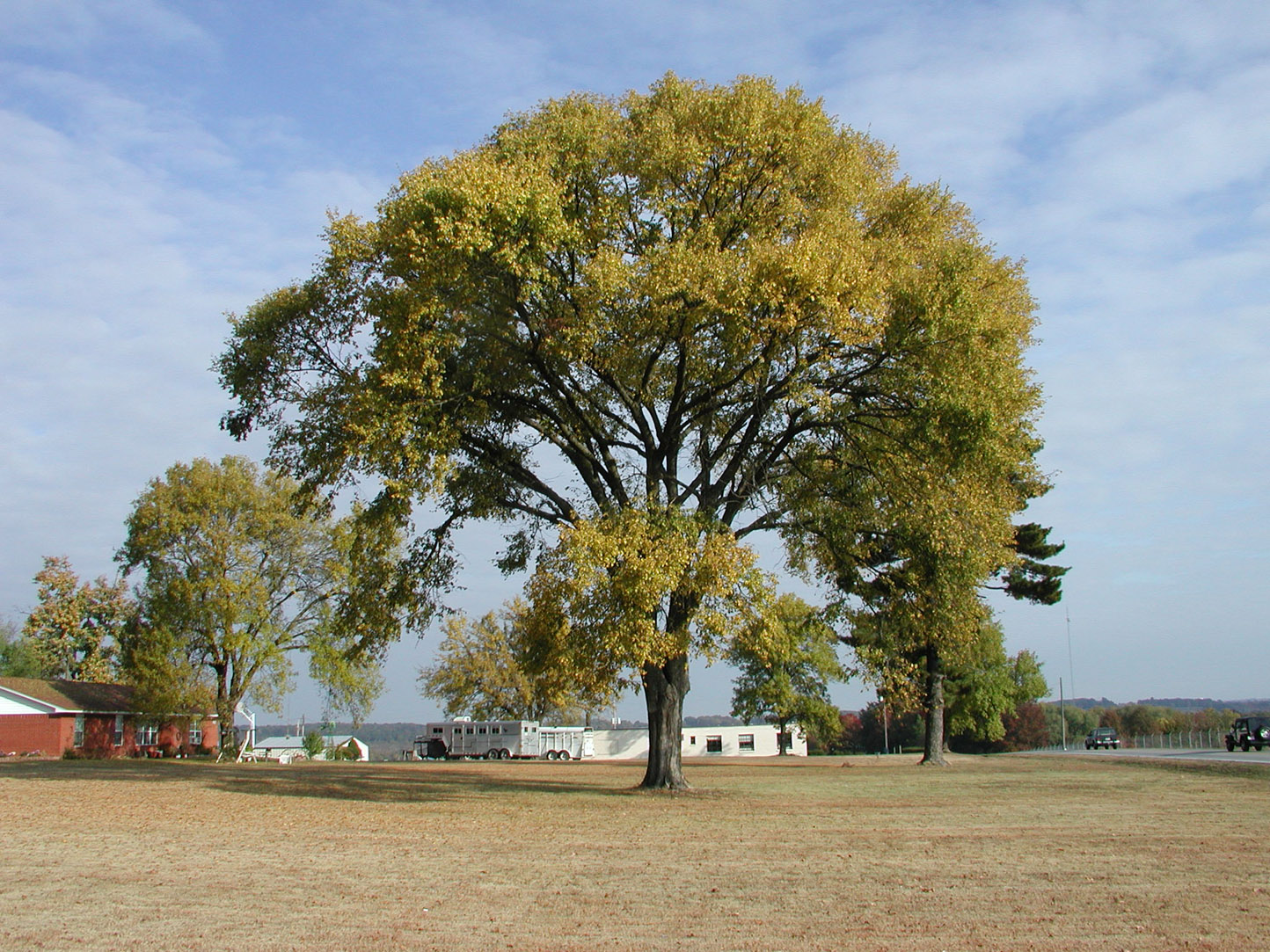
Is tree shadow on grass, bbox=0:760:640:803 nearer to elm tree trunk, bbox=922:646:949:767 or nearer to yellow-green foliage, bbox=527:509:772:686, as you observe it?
yellow-green foliage, bbox=527:509:772:686

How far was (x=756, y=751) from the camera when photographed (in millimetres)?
90625

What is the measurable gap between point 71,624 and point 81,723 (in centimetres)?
1861

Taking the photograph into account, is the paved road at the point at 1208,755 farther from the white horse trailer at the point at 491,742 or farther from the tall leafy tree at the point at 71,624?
the tall leafy tree at the point at 71,624

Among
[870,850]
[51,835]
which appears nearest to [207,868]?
[51,835]

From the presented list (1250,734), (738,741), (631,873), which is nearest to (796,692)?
(738,741)

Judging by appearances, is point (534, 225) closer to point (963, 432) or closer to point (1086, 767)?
point (963, 432)

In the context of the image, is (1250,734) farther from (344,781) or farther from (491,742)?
(344,781)

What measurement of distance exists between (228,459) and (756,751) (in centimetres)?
5704

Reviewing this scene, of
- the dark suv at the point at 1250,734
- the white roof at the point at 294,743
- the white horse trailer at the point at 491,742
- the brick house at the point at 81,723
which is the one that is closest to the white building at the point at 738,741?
the white horse trailer at the point at 491,742

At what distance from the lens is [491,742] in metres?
66.4

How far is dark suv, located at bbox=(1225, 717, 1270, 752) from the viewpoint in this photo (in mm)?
49500

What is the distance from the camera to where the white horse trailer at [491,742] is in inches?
2603

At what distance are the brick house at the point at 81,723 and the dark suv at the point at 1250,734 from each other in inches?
2049

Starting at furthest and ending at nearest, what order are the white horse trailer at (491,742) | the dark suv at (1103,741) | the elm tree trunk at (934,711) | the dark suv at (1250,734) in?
the dark suv at (1103,741)
the white horse trailer at (491,742)
the dark suv at (1250,734)
the elm tree trunk at (934,711)
